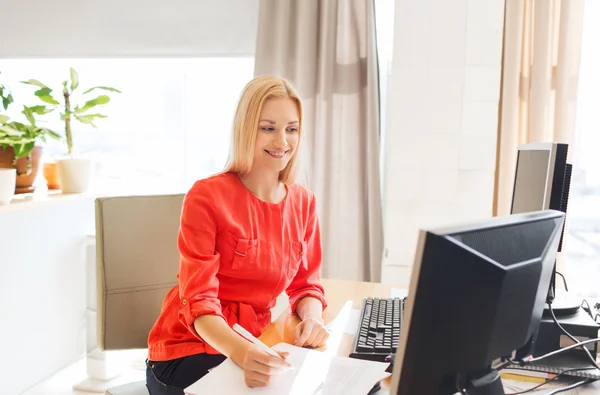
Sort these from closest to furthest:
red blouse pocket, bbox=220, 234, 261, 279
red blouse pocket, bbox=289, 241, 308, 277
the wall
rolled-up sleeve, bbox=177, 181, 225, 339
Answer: rolled-up sleeve, bbox=177, 181, 225, 339, red blouse pocket, bbox=220, 234, 261, 279, red blouse pocket, bbox=289, 241, 308, 277, the wall

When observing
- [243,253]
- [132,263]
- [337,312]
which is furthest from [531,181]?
[132,263]

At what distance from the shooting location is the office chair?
160 centimetres

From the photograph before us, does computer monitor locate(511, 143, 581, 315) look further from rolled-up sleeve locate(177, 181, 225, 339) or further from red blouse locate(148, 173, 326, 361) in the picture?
rolled-up sleeve locate(177, 181, 225, 339)

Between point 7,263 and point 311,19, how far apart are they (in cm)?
165

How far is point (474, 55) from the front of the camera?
2.23m

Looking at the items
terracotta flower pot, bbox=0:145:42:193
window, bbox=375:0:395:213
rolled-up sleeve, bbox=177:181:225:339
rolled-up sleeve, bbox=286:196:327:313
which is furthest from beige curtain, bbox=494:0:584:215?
terracotta flower pot, bbox=0:145:42:193

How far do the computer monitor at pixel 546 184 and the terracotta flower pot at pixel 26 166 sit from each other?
187cm

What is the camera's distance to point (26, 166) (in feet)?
7.98

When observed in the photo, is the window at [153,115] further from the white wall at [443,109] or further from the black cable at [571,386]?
the black cable at [571,386]

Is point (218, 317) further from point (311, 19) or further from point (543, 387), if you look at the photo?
point (311, 19)

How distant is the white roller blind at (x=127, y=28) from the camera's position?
2.87 metres

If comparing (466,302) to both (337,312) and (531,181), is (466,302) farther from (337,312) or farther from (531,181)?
(337,312)

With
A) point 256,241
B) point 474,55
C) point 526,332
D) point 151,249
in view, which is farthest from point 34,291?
point 526,332

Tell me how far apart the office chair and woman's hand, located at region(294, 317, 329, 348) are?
1.81 feet
